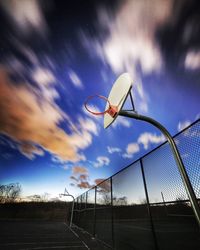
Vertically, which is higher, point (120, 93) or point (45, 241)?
point (120, 93)

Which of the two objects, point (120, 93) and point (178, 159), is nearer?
point (178, 159)

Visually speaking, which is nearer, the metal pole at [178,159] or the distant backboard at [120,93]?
the metal pole at [178,159]

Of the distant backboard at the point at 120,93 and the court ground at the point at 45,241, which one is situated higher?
the distant backboard at the point at 120,93

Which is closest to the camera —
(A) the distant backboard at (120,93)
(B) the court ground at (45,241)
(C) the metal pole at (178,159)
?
(C) the metal pole at (178,159)

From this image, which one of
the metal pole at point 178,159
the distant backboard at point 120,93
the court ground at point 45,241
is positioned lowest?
the court ground at point 45,241

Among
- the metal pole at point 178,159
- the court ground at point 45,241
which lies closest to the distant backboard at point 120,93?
the metal pole at point 178,159

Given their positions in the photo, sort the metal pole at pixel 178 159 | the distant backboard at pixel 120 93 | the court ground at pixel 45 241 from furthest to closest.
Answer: the court ground at pixel 45 241
the distant backboard at pixel 120 93
the metal pole at pixel 178 159

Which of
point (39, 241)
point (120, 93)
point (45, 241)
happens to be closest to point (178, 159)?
point (120, 93)

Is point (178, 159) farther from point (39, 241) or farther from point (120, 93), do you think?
point (39, 241)

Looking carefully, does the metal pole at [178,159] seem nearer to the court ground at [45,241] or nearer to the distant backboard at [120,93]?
the distant backboard at [120,93]

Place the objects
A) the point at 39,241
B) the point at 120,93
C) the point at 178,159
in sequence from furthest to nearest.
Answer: the point at 39,241
the point at 120,93
the point at 178,159

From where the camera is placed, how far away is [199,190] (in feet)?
7.42

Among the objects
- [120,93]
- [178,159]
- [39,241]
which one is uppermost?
[120,93]

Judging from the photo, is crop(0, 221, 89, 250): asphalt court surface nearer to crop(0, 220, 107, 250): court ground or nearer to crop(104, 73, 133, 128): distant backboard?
crop(0, 220, 107, 250): court ground
